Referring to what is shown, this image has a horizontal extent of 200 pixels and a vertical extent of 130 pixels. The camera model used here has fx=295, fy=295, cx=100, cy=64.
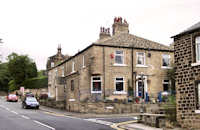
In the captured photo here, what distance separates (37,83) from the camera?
2596 inches

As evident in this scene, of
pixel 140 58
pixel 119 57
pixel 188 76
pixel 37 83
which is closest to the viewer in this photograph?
pixel 188 76

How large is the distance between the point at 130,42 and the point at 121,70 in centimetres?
369

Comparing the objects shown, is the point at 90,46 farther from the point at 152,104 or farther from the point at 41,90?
the point at 41,90

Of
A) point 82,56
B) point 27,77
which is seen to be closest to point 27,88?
point 27,77

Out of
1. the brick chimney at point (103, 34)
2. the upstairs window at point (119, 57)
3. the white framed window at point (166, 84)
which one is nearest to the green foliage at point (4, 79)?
the brick chimney at point (103, 34)

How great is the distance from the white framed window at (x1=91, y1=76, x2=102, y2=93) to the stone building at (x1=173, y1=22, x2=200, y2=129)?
1614 centimetres

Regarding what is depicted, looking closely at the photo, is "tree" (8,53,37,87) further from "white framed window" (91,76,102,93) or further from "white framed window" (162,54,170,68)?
"white framed window" (162,54,170,68)

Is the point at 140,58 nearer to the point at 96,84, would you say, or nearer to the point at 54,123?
the point at 96,84

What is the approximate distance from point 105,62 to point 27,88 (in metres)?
43.7

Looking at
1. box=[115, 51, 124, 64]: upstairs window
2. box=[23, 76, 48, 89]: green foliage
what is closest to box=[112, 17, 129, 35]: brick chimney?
box=[115, 51, 124, 64]: upstairs window

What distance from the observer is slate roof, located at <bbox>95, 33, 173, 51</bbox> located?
3234 cm

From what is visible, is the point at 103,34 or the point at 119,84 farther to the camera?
the point at 103,34

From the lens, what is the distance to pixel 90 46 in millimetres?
31641

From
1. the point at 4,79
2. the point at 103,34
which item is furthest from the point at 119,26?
the point at 4,79
